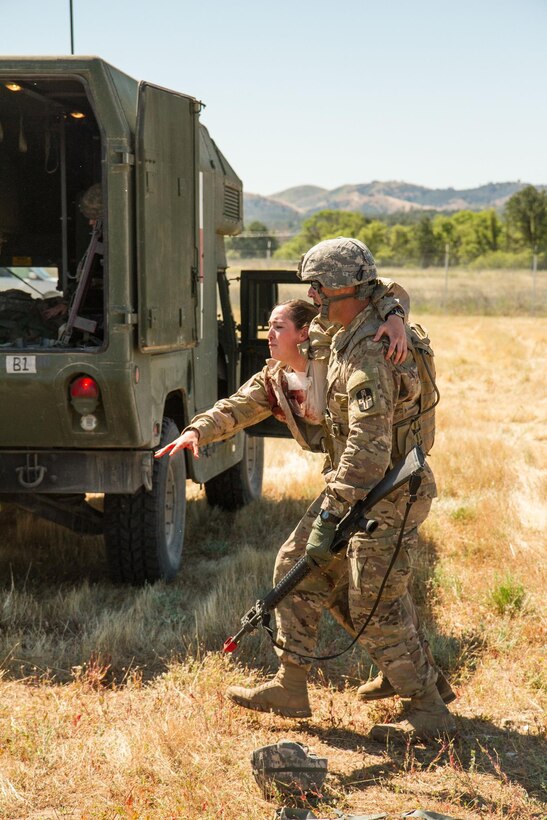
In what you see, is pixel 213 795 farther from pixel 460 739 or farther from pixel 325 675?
pixel 325 675

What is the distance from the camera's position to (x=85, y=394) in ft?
17.1

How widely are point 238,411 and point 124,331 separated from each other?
3.29 ft

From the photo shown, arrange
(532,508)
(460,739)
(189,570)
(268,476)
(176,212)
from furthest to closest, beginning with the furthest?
(268,476) → (532,508) → (189,570) → (176,212) → (460,739)

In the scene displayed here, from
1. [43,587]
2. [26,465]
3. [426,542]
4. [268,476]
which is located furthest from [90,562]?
[268,476]

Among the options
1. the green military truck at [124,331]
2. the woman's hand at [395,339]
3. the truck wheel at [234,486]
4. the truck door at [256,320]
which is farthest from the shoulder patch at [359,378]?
the truck wheel at [234,486]

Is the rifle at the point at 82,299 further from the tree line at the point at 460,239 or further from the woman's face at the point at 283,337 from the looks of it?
the tree line at the point at 460,239

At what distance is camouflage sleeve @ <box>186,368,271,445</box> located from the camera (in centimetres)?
435

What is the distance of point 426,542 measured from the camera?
22.8 feet

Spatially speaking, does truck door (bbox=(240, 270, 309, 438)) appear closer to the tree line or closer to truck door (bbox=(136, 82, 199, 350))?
truck door (bbox=(136, 82, 199, 350))

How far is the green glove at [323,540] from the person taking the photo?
3744 millimetres

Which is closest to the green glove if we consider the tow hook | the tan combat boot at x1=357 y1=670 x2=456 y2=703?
the tan combat boot at x1=357 y1=670 x2=456 y2=703

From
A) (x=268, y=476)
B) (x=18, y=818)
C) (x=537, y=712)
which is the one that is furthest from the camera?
(x=268, y=476)

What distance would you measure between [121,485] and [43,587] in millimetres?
1042

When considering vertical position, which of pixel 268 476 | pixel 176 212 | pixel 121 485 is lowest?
pixel 268 476
